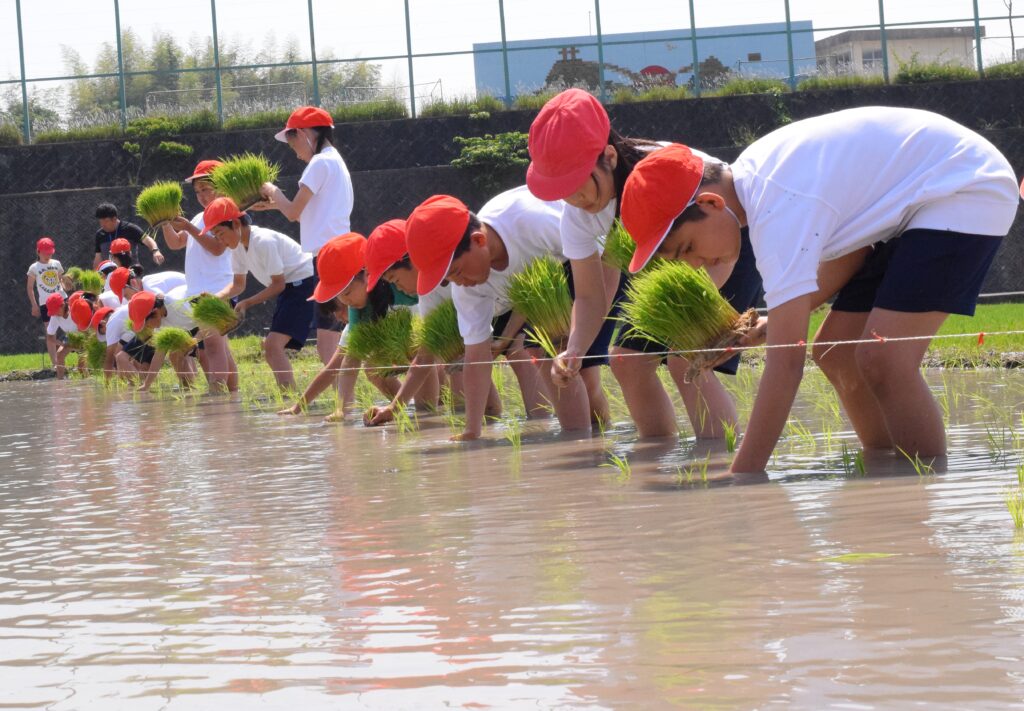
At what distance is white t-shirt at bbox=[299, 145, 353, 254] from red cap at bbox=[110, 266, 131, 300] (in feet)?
13.4

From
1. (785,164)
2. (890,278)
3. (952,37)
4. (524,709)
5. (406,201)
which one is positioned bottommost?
(524,709)

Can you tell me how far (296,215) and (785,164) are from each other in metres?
4.83

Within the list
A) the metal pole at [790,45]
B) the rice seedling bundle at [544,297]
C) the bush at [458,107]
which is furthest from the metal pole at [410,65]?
the rice seedling bundle at [544,297]

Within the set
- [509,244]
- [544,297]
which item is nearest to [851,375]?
[544,297]

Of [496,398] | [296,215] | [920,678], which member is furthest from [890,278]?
[296,215]

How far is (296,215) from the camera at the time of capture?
808 cm

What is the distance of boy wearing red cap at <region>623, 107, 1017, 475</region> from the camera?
3637 mm

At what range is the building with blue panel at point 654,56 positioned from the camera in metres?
20.9

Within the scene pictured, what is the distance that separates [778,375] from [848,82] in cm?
1777

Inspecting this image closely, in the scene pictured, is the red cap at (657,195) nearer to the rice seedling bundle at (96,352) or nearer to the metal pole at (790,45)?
the rice seedling bundle at (96,352)

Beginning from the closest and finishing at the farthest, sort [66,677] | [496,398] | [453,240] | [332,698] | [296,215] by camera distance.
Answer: [332,698], [66,677], [453,240], [496,398], [296,215]

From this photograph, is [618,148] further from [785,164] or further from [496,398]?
[496,398]

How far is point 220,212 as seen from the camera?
28.1ft

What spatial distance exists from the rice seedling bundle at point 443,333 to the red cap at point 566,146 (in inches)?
75.7
